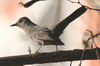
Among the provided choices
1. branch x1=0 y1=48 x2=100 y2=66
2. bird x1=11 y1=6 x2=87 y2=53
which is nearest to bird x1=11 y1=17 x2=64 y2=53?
bird x1=11 y1=6 x2=87 y2=53

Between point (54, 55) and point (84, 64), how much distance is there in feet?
2.07

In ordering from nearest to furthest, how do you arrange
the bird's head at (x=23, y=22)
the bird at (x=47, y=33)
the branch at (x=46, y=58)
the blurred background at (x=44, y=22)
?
1. the branch at (x=46, y=58)
2. the bird at (x=47, y=33)
3. the bird's head at (x=23, y=22)
4. the blurred background at (x=44, y=22)

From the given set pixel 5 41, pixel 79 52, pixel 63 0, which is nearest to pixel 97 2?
pixel 79 52

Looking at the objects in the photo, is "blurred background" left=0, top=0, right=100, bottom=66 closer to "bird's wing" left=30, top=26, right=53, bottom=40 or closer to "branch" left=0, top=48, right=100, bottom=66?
"bird's wing" left=30, top=26, right=53, bottom=40

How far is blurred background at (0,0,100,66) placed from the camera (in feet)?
4.36

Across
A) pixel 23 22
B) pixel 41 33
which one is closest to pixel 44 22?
pixel 23 22

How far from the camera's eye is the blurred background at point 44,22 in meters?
1.33

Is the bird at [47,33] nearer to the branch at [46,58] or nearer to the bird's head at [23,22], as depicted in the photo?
the bird's head at [23,22]

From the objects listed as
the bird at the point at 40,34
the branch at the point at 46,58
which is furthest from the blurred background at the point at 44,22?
the branch at the point at 46,58

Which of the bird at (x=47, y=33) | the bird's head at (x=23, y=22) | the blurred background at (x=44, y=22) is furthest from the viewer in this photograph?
the blurred background at (x=44, y=22)

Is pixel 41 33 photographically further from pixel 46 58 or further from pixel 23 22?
pixel 46 58

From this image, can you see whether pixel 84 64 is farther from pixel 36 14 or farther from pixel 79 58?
pixel 79 58

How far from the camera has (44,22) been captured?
4.64 feet

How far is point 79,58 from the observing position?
2.15ft
